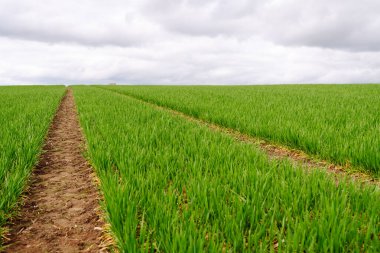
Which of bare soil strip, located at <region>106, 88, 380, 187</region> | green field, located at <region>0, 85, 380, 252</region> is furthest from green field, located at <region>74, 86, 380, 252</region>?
A: bare soil strip, located at <region>106, 88, 380, 187</region>

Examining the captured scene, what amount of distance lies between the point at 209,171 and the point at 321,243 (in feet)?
5.67

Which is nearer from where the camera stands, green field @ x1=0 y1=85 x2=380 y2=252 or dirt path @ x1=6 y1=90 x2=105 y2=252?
green field @ x1=0 y1=85 x2=380 y2=252

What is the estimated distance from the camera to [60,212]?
3.12m

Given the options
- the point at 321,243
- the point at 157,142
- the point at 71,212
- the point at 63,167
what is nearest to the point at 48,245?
the point at 71,212

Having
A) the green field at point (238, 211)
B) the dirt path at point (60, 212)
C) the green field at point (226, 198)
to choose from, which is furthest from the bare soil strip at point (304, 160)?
the dirt path at point (60, 212)

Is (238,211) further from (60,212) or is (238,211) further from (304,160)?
(304,160)

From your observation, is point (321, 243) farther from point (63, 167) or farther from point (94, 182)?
point (63, 167)

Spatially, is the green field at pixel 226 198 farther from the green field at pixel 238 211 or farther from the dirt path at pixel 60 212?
the dirt path at pixel 60 212

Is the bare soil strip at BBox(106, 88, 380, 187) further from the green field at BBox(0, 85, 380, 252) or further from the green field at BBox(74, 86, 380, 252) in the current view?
the green field at BBox(74, 86, 380, 252)

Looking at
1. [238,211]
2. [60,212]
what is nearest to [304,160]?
[238,211]

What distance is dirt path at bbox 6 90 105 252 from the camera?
8.29 ft

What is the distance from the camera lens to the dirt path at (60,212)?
99.4 inches

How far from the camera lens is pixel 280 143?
20.1 ft

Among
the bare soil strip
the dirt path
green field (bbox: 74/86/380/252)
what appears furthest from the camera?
the bare soil strip
